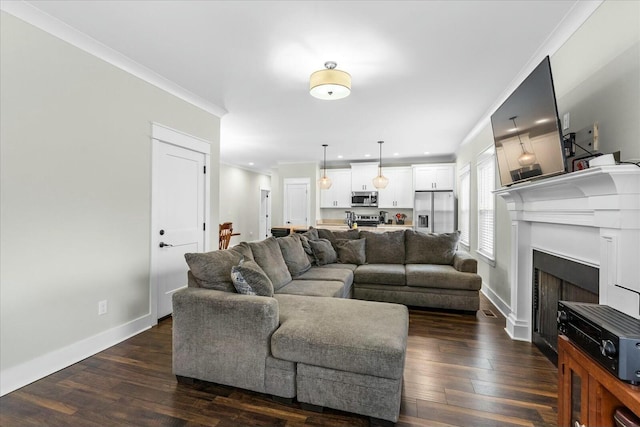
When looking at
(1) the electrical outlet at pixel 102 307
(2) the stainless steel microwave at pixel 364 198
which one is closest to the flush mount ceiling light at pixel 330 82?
(1) the electrical outlet at pixel 102 307

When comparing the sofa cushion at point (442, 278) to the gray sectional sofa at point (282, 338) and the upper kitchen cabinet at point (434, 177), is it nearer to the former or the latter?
the gray sectional sofa at point (282, 338)

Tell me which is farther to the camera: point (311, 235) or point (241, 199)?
point (241, 199)

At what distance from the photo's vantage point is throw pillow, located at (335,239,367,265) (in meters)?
4.37

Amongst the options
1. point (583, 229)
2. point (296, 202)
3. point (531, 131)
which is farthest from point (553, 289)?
point (296, 202)

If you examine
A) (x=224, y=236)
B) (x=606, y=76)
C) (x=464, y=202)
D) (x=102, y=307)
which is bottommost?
(x=102, y=307)

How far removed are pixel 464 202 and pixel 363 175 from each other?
261 centimetres

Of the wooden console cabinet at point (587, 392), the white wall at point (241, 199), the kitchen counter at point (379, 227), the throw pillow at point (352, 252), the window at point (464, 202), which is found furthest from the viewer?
the white wall at point (241, 199)

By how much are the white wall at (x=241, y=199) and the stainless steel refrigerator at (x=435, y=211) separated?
5240mm

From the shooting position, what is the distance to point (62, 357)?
2.33 meters

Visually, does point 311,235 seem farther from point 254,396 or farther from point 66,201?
point 66,201

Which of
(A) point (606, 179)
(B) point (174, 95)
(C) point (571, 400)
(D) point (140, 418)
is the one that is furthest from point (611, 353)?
→ (B) point (174, 95)

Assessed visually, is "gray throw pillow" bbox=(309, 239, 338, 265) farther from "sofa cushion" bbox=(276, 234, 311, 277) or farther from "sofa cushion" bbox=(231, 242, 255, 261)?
"sofa cushion" bbox=(231, 242, 255, 261)

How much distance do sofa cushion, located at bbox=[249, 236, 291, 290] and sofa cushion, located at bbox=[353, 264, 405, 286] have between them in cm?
117

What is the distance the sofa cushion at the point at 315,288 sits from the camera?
2.83 m
